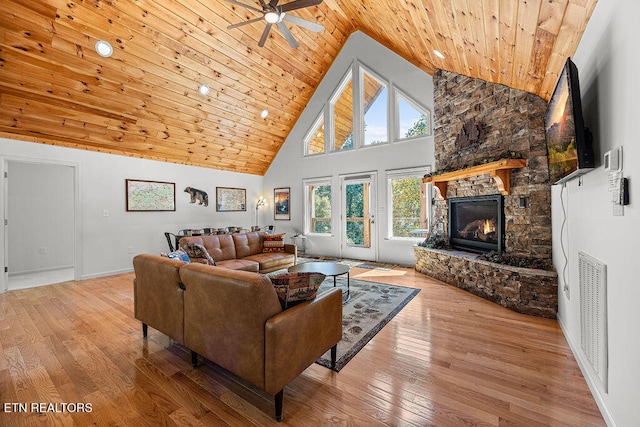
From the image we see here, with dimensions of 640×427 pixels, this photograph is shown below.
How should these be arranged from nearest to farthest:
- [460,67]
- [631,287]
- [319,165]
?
[631,287], [460,67], [319,165]

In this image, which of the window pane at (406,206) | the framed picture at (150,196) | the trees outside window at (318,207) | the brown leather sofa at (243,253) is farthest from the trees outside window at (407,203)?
the framed picture at (150,196)

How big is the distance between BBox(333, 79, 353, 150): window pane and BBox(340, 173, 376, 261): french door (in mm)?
911

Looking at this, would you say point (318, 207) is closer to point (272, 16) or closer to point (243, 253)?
point (243, 253)

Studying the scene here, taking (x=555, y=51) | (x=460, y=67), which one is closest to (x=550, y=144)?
(x=555, y=51)

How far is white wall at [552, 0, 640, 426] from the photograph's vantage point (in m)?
1.28

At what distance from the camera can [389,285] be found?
14.2 feet

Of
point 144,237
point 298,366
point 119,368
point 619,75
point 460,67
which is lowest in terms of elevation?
point 119,368

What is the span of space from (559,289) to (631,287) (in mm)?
1967

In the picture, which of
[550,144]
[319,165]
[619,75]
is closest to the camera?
[619,75]

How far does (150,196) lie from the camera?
19.4 feet

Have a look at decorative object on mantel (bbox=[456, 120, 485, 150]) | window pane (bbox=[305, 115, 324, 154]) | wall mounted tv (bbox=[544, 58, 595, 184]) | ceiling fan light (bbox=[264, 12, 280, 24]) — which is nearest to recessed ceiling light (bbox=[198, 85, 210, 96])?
ceiling fan light (bbox=[264, 12, 280, 24])

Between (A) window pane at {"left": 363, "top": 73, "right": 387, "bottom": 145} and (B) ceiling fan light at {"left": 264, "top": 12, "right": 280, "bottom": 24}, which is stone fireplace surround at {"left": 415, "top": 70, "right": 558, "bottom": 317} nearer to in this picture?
(A) window pane at {"left": 363, "top": 73, "right": 387, "bottom": 145}

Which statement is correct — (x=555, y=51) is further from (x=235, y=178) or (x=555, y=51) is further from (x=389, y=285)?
(x=235, y=178)

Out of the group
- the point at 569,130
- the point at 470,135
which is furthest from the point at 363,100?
the point at 569,130
